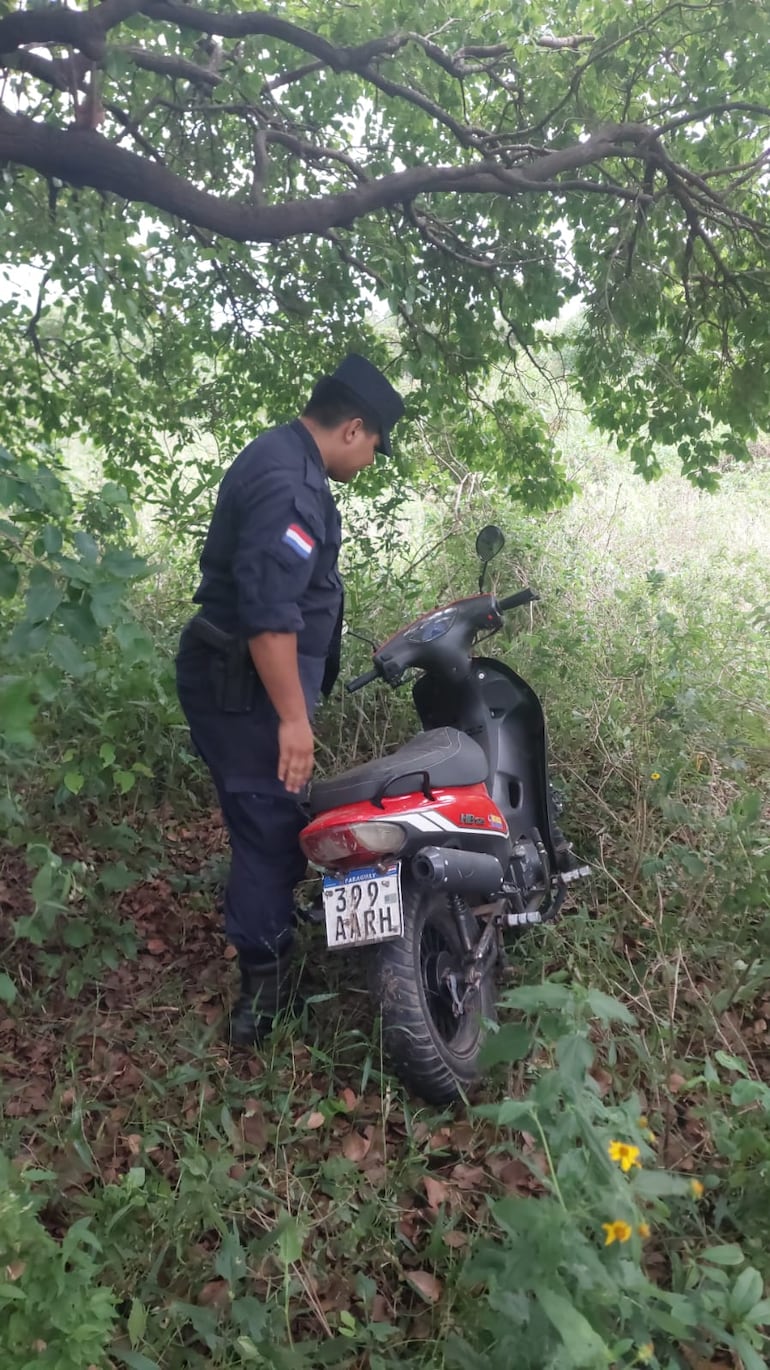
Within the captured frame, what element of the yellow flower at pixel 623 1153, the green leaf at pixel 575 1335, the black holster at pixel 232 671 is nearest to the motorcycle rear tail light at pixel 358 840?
the black holster at pixel 232 671

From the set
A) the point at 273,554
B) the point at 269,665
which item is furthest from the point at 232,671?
the point at 273,554

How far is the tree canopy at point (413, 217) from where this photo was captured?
3465 mm

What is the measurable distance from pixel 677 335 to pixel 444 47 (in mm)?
1729

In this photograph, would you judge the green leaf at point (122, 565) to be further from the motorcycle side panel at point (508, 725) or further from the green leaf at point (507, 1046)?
the motorcycle side panel at point (508, 725)

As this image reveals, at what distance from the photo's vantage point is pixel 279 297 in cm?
430

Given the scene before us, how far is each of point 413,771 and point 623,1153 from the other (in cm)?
120

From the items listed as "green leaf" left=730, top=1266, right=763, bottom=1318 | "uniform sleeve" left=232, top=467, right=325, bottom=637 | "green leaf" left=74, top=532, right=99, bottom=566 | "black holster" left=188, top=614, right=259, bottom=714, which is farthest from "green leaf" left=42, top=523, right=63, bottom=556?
"green leaf" left=730, top=1266, right=763, bottom=1318

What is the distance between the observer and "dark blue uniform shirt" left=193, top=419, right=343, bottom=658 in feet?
7.43

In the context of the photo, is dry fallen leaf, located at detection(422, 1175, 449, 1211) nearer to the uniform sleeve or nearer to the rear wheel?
the rear wheel

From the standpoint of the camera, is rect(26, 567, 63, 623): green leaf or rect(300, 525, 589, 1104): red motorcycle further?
rect(300, 525, 589, 1104): red motorcycle

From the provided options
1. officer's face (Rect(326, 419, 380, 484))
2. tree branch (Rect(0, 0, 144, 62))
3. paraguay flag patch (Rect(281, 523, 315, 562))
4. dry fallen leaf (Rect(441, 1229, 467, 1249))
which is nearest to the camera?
dry fallen leaf (Rect(441, 1229, 467, 1249))

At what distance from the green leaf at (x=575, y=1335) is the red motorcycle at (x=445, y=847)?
3.22 feet

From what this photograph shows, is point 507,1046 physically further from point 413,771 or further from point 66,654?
point 66,654

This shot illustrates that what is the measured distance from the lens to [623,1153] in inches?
50.8
